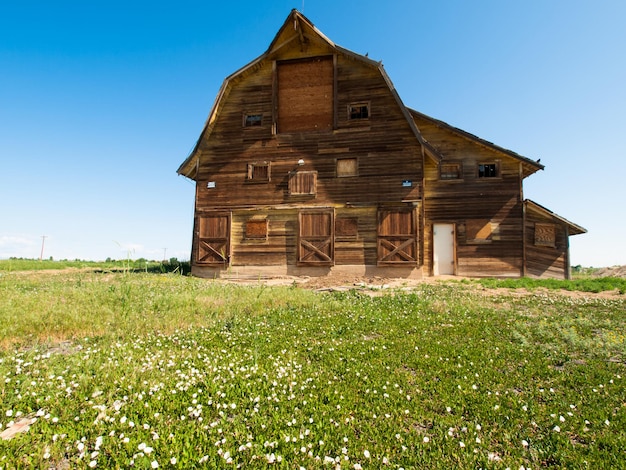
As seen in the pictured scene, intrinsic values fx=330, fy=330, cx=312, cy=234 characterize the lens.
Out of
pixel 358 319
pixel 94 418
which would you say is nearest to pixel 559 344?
pixel 358 319

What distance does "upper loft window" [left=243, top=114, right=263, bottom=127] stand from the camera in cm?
2169

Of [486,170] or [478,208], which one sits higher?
[486,170]

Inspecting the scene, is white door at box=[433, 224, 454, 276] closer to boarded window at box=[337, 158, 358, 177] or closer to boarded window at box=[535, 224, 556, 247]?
boarded window at box=[535, 224, 556, 247]

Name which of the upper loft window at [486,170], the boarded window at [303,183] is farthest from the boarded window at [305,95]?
the upper loft window at [486,170]

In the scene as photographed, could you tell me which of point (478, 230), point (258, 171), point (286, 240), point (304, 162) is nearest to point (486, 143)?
point (478, 230)

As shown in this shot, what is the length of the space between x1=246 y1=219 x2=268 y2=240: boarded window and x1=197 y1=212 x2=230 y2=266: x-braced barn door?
1.40 m

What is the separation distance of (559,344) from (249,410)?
7022mm

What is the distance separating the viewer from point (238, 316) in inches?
352

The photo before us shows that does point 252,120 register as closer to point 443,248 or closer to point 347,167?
point 347,167

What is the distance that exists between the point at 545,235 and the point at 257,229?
19153 millimetres

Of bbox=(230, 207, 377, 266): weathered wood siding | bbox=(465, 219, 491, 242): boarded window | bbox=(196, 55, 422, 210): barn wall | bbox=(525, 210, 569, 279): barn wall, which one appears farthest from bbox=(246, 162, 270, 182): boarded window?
bbox=(525, 210, 569, 279): barn wall

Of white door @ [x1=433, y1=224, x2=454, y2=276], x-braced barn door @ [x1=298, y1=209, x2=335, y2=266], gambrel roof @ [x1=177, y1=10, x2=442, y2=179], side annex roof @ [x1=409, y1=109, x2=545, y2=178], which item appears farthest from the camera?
white door @ [x1=433, y1=224, x2=454, y2=276]

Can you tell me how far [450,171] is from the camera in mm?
23250

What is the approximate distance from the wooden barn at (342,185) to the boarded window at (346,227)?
61mm
